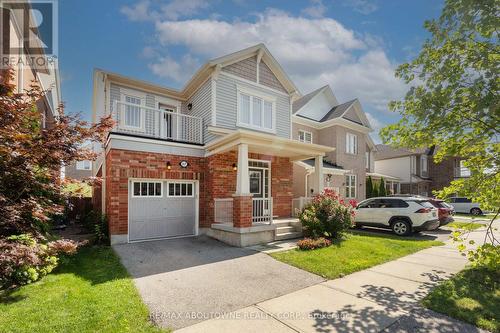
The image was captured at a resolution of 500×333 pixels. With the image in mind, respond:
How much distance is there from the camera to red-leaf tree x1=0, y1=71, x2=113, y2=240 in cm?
432

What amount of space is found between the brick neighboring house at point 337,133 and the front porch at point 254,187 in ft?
19.2

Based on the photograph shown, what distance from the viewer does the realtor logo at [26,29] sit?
7.09m

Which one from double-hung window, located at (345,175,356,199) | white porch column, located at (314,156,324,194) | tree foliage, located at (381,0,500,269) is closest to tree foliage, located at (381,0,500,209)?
tree foliage, located at (381,0,500,269)

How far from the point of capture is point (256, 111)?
1252 centimetres

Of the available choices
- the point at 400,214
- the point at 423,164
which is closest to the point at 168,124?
the point at 400,214

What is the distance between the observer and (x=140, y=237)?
30.8ft

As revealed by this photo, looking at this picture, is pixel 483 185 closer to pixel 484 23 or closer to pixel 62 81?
pixel 484 23

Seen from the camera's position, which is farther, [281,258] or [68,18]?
[68,18]

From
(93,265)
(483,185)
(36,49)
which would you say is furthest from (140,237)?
(483,185)

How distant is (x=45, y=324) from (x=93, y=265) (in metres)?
3.17

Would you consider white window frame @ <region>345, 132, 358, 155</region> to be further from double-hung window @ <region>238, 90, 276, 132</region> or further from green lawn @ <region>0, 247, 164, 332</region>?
green lawn @ <region>0, 247, 164, 332</region>

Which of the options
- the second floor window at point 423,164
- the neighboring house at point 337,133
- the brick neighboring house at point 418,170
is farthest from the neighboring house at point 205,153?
the second floor window at point 423,164

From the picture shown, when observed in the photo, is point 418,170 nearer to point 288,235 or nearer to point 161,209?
point 288,235

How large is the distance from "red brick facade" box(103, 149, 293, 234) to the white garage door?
32 cm
